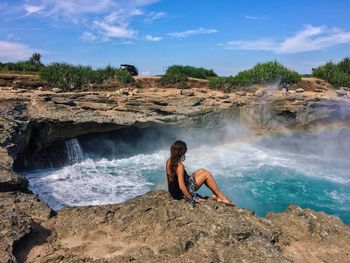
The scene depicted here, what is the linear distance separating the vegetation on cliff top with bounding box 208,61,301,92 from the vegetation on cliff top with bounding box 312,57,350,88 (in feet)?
15.0

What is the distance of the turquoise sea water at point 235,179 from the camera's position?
12.4 metres

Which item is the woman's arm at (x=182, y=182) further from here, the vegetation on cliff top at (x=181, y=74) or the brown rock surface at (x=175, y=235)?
the vegetation on cliff top at (x=181, y=74)

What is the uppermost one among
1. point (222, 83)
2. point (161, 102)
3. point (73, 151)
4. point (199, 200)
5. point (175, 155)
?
point (222, 83)

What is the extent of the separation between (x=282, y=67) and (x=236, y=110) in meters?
14.3

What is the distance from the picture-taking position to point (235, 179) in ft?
49.1

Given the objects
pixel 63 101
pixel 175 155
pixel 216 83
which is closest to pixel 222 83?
pixel 216 83

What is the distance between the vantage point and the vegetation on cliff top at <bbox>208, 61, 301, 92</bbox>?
2887 cm

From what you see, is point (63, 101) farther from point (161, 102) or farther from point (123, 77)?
point (123, 77)

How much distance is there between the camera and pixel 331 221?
244 inches

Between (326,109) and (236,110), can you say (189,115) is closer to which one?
(236,110)

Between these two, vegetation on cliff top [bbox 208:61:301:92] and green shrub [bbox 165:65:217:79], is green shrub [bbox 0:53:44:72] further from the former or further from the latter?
vegetation on cliff top [bbox 208:61:301:92]

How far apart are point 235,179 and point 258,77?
56.9ft

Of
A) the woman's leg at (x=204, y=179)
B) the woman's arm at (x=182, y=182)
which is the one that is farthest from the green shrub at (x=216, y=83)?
the woman's arm at (x=182, y=182)

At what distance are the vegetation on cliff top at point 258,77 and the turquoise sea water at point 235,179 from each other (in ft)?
31.5
